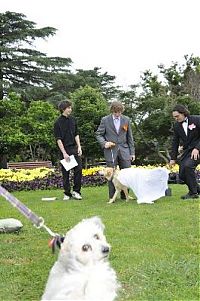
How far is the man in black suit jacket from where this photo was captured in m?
9.38

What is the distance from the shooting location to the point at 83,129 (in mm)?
23406

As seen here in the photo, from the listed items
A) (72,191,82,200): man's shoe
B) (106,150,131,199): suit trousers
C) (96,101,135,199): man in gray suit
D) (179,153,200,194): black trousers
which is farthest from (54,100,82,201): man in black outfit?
(179,153,200,194): black trousers

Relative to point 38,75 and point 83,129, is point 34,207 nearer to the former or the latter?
point 83,129

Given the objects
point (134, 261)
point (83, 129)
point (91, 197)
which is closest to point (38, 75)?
point (83, 129)

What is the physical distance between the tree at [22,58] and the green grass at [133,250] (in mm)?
26507

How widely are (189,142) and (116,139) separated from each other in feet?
4.61

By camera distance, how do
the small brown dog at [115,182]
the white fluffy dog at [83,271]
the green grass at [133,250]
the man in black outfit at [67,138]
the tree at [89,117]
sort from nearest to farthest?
1. the white fluffy dog at [83,271]
2. the green grass at [133,250]
3. the small brown dog at [115,182]
4. the man in black outfit at [67,138]
5. the tree at [89,117]

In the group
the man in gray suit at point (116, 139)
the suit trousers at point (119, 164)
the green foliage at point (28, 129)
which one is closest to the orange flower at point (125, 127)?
the man in gray suit at point (116, 139)

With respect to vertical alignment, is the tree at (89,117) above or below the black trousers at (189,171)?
above

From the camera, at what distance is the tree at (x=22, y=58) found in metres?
34.8

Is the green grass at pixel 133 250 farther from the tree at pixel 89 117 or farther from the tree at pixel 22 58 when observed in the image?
the tree at pixel 22 58

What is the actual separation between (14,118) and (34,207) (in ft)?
56.8

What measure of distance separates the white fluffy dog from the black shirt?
23.2 feet

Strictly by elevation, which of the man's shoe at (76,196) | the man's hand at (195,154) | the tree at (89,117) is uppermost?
the tree at (89,117)
